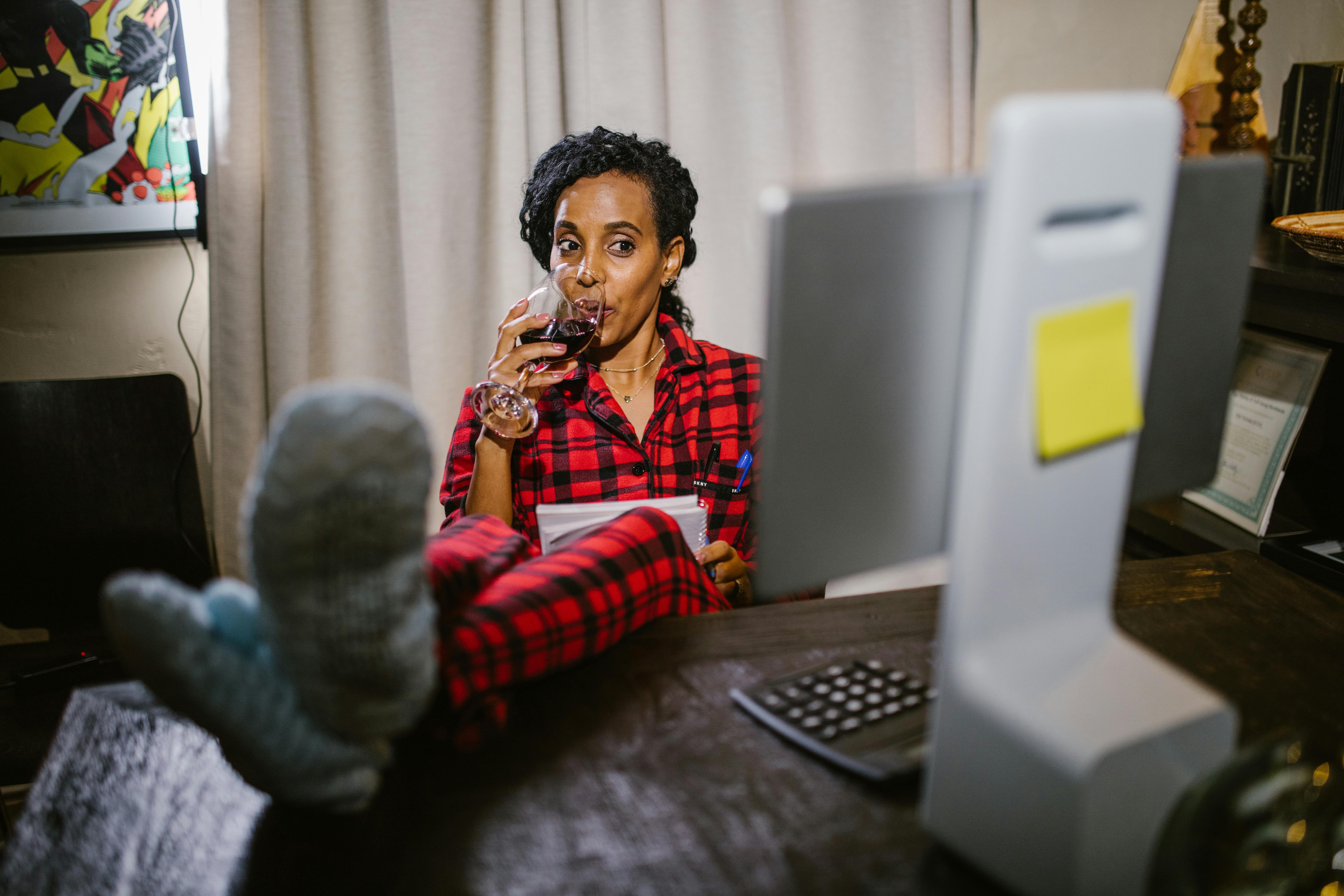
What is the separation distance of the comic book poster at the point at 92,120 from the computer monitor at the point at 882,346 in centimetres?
168

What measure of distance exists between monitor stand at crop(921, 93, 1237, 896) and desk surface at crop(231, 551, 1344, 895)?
6 cm

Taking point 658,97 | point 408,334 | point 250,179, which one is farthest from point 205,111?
point 658,97

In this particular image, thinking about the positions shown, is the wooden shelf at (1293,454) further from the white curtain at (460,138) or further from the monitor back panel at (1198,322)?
the white curtain at (460,138)

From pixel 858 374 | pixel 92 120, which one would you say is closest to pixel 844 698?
pixel 858 374

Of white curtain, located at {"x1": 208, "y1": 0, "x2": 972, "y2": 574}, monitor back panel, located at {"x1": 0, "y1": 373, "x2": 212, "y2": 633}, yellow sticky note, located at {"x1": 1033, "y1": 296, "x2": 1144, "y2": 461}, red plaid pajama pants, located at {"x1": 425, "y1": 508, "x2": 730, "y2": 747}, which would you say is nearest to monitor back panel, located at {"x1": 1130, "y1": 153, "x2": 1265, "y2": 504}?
yellow sticky note, located at {"x1": 1033, "y1": 296, "x2": 1144, "y2": 461}

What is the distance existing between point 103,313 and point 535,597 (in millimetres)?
1576

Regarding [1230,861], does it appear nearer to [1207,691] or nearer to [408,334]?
[1207,691]

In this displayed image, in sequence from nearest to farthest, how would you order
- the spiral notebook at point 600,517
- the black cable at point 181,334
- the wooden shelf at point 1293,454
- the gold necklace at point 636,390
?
the spiral notebook at point 600,517
the wooden shelf at point 1293,454
the gold necklace at point 636,390
the black cable at point 181,334

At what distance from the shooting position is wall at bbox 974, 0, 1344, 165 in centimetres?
208

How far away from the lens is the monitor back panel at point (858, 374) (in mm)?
522

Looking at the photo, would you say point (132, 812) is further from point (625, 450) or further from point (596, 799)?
point (625, 450)

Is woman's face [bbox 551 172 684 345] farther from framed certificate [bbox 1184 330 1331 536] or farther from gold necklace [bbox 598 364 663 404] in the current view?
framed certificate [bbox 1184 330 1331 536]

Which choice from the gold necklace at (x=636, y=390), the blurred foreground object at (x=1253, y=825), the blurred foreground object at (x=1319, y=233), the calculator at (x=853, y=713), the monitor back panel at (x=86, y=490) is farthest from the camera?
the monitor back panel at (x=86, y=490)

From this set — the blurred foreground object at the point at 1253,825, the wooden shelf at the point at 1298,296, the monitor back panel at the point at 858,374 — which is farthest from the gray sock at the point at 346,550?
the wooden shelf at the point at 1298,296
